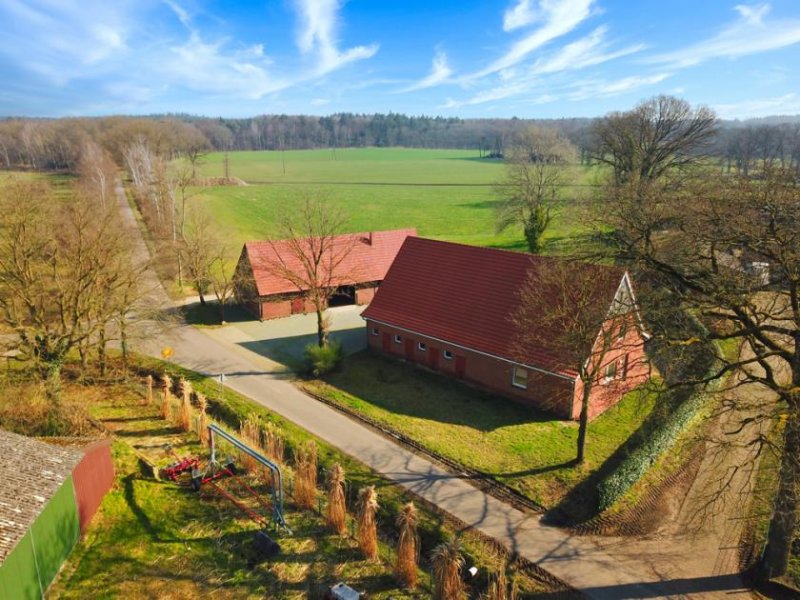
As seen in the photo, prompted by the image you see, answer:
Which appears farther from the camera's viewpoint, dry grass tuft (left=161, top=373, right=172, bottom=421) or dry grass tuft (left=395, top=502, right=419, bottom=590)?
dry grass tuft (left=161, top=373, right=172, bottom=421)

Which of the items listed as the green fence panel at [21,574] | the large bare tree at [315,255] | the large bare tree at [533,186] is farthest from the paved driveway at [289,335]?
the large bare tree at [533,186]

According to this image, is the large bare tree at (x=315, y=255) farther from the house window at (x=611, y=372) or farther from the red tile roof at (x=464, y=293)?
the house window at (x=611, y=372)

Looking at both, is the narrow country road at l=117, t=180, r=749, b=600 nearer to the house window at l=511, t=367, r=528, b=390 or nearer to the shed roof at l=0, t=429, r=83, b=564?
the house window at l=511, t=367, r=528, b=390

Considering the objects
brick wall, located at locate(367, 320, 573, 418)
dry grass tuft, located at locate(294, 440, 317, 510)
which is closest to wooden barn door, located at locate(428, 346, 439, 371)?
brick wall, located at locate(367, 320, 573, 418)

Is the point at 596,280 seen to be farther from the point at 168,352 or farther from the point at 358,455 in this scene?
the point at 168,352

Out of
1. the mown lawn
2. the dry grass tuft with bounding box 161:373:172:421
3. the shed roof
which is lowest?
the mown lawn

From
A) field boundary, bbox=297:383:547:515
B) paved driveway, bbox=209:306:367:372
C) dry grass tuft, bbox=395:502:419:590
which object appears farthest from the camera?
paved driveway, bbox=209:306:367:372

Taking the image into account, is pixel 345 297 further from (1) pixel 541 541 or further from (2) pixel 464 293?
(1) pixel 541 541
